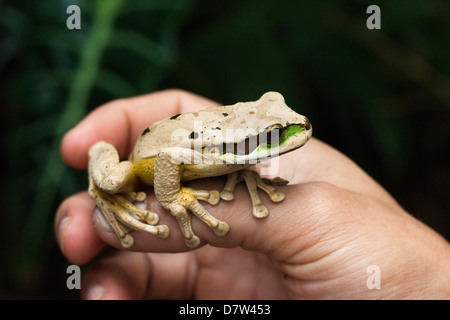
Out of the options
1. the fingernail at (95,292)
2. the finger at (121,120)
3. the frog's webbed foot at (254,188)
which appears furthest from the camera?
the finger at (121,120)

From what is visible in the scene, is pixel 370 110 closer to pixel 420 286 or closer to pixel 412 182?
pixel 412 182

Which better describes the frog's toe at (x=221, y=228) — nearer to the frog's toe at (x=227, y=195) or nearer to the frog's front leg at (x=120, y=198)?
the frog's toe at (x=227, y=195)

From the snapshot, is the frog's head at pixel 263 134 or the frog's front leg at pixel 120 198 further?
the frog's front leg at pixel 120 198

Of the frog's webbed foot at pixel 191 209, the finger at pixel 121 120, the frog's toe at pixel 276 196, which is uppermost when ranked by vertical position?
the finger at pixel 121 120

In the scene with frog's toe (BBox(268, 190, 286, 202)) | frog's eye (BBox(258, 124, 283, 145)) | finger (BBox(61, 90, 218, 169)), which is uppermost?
finger (BBox(61, 90, 218, 169))

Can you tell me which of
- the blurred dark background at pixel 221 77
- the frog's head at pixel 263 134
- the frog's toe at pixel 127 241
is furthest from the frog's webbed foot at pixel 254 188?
the blurred dark background at pixel 221 77

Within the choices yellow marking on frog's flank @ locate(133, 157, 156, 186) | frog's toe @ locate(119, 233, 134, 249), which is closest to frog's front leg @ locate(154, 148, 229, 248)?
yellow marking on frog's flank @ locate(133, 157, 156, 186)

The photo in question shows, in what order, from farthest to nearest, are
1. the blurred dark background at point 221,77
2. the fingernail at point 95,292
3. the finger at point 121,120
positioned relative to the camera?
1. the blurred dark background at point 221,77
2. the finger at point 121,120
3. the fingernail at point 95,292

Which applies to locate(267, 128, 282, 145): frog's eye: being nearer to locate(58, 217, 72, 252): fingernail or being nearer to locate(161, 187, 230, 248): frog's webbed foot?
locate(161, 187, 230, 248): frog's webbed foot

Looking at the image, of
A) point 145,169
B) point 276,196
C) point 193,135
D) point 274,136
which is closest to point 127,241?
point 145,169
